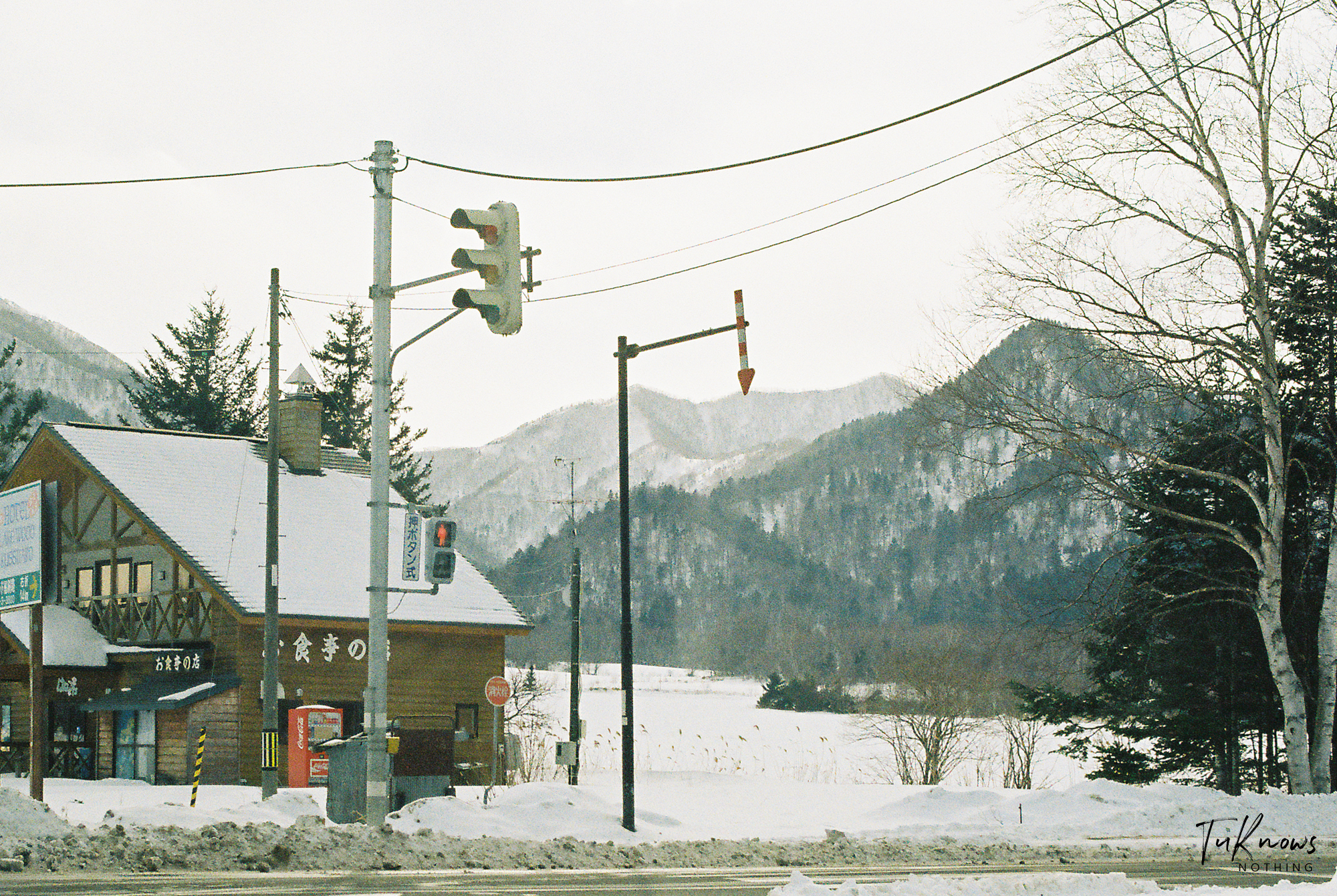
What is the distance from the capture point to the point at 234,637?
1255 inches

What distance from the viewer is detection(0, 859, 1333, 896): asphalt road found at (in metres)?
11.6

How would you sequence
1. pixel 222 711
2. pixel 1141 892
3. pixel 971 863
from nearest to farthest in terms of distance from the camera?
pixel 1141 892 < pixel 971 863 < pixel 222 711

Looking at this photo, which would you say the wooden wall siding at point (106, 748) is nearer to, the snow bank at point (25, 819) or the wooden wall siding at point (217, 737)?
the wooden wall siding at point (217, 737)

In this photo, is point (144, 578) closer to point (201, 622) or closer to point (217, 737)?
point (201, 622)

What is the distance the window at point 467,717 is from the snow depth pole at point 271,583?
8.64 meters

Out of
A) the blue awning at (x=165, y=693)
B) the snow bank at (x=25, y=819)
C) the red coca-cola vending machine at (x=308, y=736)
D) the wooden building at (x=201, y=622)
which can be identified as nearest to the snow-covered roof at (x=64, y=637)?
the wooden building at (x=201, y=622)

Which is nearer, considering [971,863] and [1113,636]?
[971,863]

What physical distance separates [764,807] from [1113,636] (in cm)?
849

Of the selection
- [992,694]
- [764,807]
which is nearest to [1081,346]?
[764,807]

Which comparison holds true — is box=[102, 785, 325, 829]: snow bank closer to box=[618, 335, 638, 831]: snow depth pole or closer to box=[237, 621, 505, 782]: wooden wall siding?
box=[618, 335, 638, 831]: snow depth pole

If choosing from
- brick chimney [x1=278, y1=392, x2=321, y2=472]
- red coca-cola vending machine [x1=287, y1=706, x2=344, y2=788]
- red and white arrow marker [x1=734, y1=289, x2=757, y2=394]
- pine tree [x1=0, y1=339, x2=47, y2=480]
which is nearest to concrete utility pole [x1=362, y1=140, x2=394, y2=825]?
red and white arrow marker [x1=734, y1=289, x2=757, y2=394]

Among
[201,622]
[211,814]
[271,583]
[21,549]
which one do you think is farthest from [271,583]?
[211,814]

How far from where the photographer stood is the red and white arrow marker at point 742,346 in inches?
706

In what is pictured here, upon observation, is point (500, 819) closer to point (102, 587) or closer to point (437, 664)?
point (437, 664)
